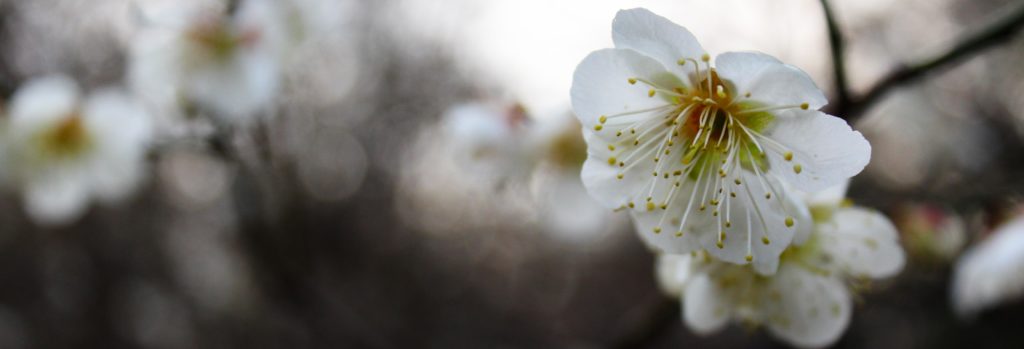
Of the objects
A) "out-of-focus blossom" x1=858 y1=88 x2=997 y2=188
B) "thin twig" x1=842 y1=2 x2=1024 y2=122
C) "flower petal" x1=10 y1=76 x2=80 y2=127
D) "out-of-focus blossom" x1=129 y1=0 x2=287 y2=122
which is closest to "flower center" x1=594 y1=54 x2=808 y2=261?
"thin twig" x1=842 y1=2 x2=1024 y2=122

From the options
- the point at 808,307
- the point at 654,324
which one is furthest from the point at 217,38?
the point at 808,307

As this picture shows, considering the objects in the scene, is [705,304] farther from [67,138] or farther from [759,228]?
[67,138]

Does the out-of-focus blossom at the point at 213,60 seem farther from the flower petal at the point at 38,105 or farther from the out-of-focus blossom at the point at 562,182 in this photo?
the out-of-focus blossom at the point at 562,182

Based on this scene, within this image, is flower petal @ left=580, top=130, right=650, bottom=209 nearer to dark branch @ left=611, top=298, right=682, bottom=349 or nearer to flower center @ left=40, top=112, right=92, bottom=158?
dark branch @ left=611, top=298, right=682, bottom=349

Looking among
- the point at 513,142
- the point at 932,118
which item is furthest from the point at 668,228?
the point at 932,118

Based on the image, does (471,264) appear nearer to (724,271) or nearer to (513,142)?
(513,142)
